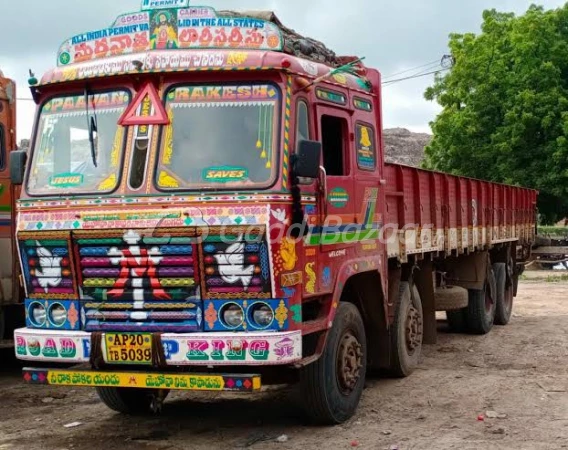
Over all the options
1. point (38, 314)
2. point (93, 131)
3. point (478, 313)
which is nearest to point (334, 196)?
point (93, 131)

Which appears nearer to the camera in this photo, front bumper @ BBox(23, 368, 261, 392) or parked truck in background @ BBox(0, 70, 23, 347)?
front bumper @ BBox(23, 368, 261, 392)

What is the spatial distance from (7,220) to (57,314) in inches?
149

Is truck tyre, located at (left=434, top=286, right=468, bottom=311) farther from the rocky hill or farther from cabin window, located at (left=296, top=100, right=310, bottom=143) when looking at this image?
the rocky hill

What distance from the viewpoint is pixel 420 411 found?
24.0 ft

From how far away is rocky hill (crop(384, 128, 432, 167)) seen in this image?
5362cm

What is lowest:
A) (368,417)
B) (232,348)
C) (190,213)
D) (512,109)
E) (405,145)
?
(368,417)

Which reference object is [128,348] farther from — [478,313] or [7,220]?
[478,313]

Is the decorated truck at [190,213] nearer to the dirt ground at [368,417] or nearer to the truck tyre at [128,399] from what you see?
the dirt ground at [368,417]

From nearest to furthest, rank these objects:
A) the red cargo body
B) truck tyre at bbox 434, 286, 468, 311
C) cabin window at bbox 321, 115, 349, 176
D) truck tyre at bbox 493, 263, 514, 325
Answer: cabin window at bbox 321, 115, 349, 176
the red cargo body
truck tyre at bbox 434, 286, 468, 311
truck tyre at bbox 493, 263, 514, 325

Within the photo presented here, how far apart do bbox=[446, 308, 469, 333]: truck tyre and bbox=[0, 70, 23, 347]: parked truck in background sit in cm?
619

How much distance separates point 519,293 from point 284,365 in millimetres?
14953

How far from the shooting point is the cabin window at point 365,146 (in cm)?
721

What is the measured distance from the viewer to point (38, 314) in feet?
20.7

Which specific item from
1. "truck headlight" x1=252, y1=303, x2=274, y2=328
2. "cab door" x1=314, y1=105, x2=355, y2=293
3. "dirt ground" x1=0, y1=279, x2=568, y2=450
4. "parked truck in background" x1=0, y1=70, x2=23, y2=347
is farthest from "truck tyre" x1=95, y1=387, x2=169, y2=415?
"parked truck in background" x1=0, y1=70, x2=23, y2=347
